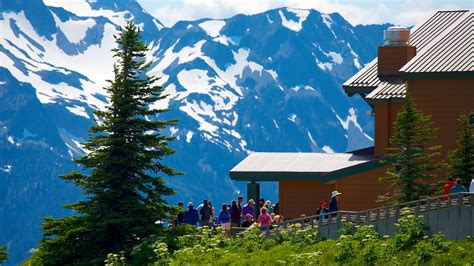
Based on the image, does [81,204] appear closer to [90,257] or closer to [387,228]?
[90,257]

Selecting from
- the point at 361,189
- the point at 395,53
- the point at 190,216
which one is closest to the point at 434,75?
the point at 361,189

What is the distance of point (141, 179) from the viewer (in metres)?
46.3

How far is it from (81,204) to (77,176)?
98 cm

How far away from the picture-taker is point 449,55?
173 feet

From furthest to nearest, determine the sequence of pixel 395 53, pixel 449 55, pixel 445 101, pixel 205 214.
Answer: pixel 395 53 → pixel 449 55 → pixel 445 101 → pixel 205 214

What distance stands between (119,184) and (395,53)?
58.1 ft

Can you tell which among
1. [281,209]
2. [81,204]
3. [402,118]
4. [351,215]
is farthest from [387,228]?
[281,209]

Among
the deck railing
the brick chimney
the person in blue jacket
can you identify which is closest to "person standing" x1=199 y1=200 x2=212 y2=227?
the person in blue jacket

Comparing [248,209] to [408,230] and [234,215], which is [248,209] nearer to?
[234,215]

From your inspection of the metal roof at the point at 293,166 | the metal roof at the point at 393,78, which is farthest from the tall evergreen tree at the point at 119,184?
the metal roof at the point at 393,78

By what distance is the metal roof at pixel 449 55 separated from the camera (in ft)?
170

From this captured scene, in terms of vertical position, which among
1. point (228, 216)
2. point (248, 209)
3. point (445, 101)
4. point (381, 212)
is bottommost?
point (381, 212)

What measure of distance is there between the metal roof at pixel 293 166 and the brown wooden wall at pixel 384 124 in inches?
26.4

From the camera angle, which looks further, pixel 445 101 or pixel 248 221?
pixel 445 101
